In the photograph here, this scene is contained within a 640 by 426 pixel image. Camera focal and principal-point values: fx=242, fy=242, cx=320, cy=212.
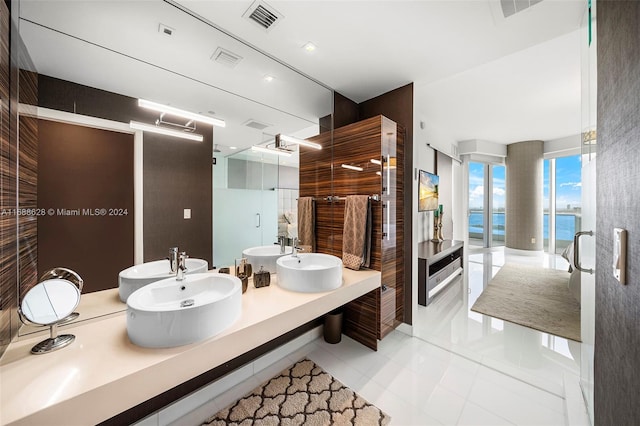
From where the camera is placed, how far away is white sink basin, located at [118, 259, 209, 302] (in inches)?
53.9

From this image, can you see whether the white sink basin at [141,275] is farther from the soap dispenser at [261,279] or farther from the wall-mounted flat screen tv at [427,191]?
the wall-mounted flat screen tv at [427,191]

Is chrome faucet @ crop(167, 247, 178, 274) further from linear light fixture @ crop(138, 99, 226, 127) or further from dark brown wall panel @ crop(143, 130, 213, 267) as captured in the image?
linear light fixture @ crop(138, 99, 226, 127)

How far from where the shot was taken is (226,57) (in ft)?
5.91

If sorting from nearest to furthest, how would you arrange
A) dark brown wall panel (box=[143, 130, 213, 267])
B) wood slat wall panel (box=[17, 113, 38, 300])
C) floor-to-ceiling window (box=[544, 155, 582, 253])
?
wood slat wall panel (box=[17, 113, 38, 300])
dark brown wall panel (box=[143, 130, 213, 267])
floor-to-ceiling window (box=[544, 155, 582, 253])

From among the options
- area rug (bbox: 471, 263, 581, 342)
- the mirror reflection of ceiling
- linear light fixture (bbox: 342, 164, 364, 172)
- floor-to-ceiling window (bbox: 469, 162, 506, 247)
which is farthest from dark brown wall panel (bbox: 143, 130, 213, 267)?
floor-to-ceiling window (bbox: 469, 162, 506, 247)

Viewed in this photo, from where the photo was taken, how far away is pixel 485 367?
6.58 ft

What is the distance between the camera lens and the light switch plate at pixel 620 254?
0.61 meters

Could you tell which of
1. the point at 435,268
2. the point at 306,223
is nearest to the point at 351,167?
the point at 306,223

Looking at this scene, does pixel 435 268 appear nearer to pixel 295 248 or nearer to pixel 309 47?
pixel 295 248

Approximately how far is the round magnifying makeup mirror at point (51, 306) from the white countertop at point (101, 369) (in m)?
0.04

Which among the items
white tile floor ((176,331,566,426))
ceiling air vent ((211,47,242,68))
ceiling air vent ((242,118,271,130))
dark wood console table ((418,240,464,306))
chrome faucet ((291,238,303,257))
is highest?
ceiling air vent ((211,47,242,68))

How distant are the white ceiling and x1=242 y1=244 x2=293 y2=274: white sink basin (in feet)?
2.99

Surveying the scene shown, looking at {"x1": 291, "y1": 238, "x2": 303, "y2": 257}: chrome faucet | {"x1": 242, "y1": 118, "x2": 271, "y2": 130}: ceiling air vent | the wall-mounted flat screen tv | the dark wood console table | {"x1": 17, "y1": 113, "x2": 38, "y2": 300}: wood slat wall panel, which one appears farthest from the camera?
the wall-mounted flat screen tv

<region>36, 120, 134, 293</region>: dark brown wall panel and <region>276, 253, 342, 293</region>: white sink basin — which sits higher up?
<region>36, 120, 134, 293</region>: dark brown wall panel
